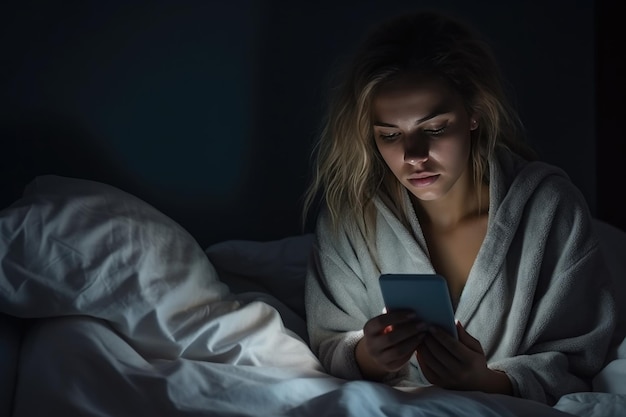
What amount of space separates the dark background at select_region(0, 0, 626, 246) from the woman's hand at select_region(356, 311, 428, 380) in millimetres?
611

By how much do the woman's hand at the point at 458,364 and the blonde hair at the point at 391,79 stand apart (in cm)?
31

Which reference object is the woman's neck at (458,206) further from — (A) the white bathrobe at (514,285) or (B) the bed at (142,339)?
(B) the bed at (142,339)

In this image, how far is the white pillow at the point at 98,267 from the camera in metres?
1.27

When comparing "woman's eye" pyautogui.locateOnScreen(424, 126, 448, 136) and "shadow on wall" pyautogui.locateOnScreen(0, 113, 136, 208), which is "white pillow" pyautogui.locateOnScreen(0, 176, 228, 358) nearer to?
"shadow on wall" pyautogui.locateOnScreen(0, 113, 136, 208)

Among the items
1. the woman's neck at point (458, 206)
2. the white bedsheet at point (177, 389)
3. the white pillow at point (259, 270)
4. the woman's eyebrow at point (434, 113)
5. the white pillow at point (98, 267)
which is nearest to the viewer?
the white bedsheet at point (177, 389)

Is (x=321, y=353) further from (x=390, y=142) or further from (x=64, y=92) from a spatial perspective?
(x=64, y=92)

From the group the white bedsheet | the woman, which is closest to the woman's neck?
the woman

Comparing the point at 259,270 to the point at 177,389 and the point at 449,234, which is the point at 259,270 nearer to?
the point at 449,234

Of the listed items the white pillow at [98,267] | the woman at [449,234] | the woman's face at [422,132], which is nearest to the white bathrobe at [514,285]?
the woman at [449,234]

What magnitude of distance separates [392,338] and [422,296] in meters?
0.09

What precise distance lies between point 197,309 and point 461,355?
16.1 inches

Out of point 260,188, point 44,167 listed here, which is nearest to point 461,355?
point 260,188

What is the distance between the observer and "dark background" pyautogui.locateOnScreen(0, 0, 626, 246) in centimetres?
162

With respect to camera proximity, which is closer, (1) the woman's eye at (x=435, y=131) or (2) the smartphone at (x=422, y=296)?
(2) the smartphone at (x=422, y=296)
